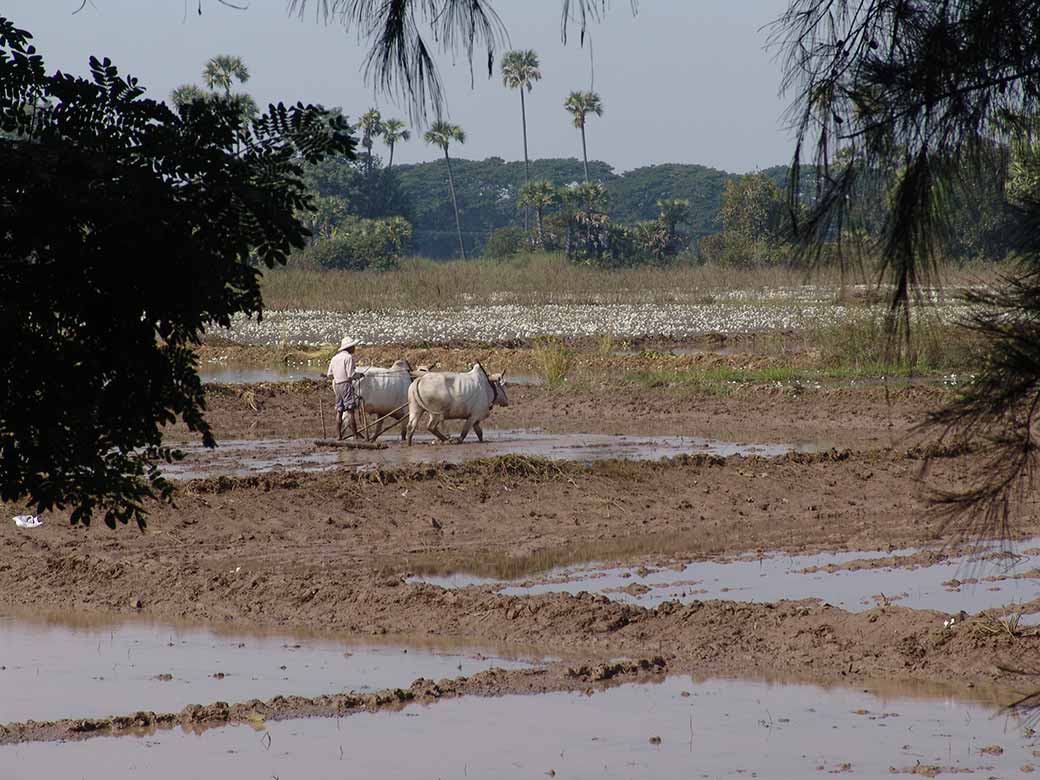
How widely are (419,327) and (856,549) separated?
32.7 meters

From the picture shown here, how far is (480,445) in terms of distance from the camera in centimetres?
2048

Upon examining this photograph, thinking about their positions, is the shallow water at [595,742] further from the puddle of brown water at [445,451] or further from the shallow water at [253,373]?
the shallow water at [253,373]

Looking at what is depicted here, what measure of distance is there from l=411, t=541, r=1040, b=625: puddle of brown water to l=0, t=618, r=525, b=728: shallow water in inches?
75.2

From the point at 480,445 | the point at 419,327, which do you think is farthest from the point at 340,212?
the point at 480,445

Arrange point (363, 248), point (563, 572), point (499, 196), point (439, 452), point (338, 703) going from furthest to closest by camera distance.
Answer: point (499, 196)
point (363, 248)
point (439, 452)
point (563, 572)
point (338, 703)

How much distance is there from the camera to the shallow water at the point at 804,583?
36.4 ft

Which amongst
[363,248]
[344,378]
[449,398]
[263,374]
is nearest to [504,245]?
[363,248]

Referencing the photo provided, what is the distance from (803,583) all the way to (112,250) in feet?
28.0

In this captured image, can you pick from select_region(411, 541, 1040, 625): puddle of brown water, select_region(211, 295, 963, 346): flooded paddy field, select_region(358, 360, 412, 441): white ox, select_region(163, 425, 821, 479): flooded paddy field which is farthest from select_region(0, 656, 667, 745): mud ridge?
select_region(211, 295, 963, 346): flooded paddy field

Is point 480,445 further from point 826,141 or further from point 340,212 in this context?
point 340,212

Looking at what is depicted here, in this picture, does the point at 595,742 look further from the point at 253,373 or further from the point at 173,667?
the point at 253,373

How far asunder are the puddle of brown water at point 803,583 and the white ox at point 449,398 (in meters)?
8.03

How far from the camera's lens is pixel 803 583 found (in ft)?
38.7

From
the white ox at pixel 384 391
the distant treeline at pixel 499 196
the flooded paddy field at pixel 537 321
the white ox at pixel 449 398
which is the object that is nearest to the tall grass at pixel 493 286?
the flooded paddy field at pixel 537 321
